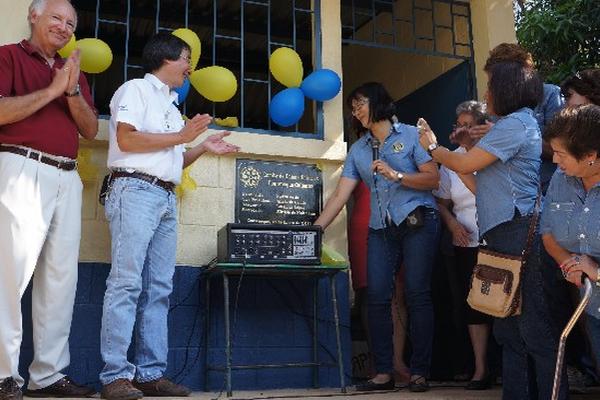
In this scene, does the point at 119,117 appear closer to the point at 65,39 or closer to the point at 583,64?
the point at 65,39

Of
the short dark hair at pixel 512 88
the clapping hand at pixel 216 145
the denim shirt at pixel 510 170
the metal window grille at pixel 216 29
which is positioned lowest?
the denim shirt at pixel 510 170

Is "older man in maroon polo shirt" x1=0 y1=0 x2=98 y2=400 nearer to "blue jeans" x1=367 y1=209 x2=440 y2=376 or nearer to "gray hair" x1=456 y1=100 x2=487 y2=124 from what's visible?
"blue jeans" x1=367 y1=209 x2=440 y2=376

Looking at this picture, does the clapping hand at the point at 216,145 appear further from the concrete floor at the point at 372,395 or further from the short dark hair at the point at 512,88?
the short dark hair at the point at 512,88

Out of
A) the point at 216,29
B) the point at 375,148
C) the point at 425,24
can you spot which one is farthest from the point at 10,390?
the point at 425,24

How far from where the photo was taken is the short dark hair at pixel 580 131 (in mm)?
2787

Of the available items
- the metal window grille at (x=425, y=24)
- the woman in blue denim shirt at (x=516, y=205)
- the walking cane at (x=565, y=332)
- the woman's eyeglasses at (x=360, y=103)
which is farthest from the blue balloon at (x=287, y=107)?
the walking cane at (x=565, y=332)

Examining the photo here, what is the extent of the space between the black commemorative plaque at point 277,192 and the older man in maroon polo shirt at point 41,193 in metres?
1.17

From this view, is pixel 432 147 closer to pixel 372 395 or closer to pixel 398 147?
pixel 398 147

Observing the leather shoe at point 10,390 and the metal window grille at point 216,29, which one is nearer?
the leather shoe at point 10,390

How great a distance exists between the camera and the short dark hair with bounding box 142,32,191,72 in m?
3.68

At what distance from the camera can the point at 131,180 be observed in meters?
3.39

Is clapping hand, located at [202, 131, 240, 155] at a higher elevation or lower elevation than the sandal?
higher

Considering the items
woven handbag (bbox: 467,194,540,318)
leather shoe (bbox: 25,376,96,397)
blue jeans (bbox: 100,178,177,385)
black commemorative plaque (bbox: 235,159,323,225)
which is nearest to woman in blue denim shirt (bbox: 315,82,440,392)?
black commemorative plaque (bbox: 235,159,323,225)

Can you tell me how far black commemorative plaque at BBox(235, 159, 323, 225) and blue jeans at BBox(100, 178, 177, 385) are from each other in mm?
818
